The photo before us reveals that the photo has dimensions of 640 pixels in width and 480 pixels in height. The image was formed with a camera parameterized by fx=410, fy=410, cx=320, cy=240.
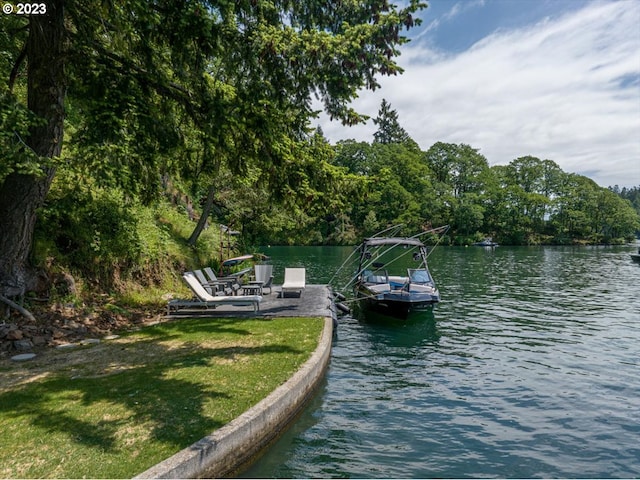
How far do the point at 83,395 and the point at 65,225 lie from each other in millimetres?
8828

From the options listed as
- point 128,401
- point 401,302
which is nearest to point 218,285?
point 401,302

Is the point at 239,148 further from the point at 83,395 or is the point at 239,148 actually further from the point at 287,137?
the point at 83,395

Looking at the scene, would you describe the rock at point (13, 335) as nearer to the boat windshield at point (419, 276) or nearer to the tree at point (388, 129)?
the boat windshield at point (419, 276)

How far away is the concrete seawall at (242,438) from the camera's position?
5312 mm

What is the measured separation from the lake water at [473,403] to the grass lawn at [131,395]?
4.23ft

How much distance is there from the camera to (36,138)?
10328mm

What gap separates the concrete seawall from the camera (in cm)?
531

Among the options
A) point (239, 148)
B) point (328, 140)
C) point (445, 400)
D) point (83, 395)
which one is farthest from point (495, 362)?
point (83, 395)

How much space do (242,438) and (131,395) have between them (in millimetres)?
2419

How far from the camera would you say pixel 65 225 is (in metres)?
14.1

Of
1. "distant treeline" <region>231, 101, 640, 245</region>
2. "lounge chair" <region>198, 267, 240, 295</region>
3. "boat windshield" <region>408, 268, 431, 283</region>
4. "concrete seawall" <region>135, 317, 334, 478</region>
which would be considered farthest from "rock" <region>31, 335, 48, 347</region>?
"distant treeline" <region>231, 101, 640, 245</region>

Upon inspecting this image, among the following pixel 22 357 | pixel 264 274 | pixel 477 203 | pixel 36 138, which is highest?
pixel 477 203

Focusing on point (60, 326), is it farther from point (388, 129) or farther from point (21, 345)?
point (388, 129)

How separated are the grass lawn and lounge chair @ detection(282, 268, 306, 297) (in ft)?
21.3
